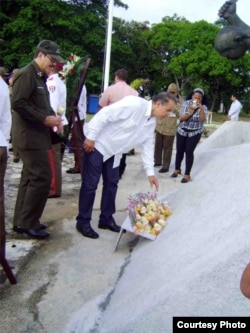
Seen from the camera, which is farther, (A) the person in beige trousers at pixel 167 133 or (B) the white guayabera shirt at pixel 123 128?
(A) the person in beige trousers at pixel 167 133

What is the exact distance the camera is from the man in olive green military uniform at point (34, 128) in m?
4.07

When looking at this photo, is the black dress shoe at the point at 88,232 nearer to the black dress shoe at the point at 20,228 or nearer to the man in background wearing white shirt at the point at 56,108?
the black dress shoe at the point at 20,228

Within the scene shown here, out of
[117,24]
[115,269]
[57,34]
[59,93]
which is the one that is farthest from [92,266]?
[117,24]

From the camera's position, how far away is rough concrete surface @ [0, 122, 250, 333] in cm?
238

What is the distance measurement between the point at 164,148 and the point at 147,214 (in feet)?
12.8

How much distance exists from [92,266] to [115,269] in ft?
0.67

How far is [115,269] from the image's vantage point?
3.84 m

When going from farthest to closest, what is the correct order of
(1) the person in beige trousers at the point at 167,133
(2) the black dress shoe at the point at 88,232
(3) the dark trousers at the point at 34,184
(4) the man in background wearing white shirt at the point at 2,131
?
(1) the person in beige trousers at the point at 167,133, (2) the black dress shoe at the point at 88,232, (3) the dark trousers at the point at 34,184, (4) the man in background wearing white shirt at the point at 2,131

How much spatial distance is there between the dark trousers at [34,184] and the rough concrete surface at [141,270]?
0.69 ft

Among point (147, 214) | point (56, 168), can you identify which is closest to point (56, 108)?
point (56, 168)

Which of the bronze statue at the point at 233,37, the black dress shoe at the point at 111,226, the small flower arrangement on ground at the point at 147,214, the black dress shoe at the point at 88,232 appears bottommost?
the black dress shoe at the point at 111,226

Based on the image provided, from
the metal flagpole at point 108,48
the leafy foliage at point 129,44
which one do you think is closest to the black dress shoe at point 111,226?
the metal flagpole at point 108,48

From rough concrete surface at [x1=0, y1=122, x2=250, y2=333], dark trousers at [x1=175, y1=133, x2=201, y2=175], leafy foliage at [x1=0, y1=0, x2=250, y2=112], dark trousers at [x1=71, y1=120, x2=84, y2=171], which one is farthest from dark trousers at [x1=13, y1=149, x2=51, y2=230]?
leafy foliage at [x1=0, y1=0, x2=250, y2=112]

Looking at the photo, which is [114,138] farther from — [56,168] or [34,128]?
[56,168]
